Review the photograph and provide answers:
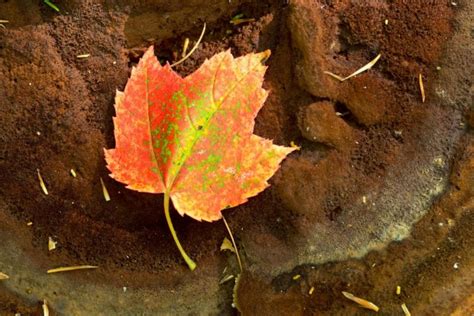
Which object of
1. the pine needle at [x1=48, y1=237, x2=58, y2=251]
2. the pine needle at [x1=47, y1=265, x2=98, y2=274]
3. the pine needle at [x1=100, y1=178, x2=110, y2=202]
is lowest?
the pine needle at [x1=47, y1=265, x2=98, y2=274]

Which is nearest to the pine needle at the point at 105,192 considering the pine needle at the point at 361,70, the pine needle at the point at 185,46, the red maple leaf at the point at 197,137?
the red maple leaf at the point at 197,137

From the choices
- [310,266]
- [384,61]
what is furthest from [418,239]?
[384,61]

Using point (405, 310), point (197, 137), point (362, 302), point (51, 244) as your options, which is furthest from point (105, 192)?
point (405, 310)

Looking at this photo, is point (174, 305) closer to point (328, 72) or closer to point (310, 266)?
point (310, 266)

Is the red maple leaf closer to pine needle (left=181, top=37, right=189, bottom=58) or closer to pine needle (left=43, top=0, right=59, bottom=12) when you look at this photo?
pine needle (left=181, top=37, right=189, bottom=58)

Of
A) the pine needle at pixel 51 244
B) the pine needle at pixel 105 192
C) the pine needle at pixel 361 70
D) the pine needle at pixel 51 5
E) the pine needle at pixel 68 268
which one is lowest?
the pine needle at pixel 68 268

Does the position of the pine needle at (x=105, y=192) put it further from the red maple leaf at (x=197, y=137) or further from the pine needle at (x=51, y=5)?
the pine needle at (x=51, y=5)

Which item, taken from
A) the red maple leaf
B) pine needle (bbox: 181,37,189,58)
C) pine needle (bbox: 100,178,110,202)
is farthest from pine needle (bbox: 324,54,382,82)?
pine needle (bbox: 100,178,110,202)

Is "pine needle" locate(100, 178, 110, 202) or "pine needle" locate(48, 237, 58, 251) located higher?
"pine needle" locate(100, 178, 110, 202)

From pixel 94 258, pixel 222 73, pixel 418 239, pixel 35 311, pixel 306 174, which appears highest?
pixel 222 73
